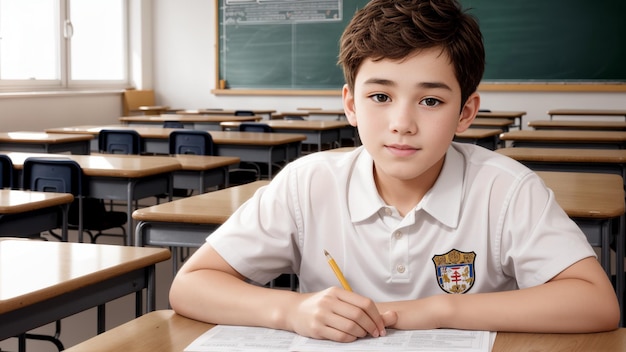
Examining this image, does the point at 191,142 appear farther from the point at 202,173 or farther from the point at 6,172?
the point at 6,172

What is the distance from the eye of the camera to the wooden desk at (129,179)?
11.4 ft

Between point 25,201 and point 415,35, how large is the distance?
1.84 m

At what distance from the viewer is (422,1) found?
50.2 inches

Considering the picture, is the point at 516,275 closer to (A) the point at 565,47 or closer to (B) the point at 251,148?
(B) the point at 251,148

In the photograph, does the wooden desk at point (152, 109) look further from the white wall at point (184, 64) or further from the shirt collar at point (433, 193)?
the shirt collar at point (433, 193)

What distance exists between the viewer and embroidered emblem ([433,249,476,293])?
1.30m

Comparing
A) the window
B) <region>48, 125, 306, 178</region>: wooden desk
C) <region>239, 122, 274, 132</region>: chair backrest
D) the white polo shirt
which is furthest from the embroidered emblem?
the window

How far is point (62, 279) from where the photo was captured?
4.70ft

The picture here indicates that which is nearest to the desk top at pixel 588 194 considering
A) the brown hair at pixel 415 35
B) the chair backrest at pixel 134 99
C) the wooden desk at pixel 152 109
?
the brown hair at pixel 415 35

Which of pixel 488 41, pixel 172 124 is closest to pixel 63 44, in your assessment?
pixel 172 124

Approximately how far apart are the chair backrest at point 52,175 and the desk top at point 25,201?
69 centimetres

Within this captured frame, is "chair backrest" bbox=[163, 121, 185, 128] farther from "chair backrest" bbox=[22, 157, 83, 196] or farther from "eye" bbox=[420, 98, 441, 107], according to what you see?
"eye" bbox=[420, 98, 441, 107]

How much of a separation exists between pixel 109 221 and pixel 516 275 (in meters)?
2.97

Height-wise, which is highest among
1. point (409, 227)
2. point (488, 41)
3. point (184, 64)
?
point (488, 41)
